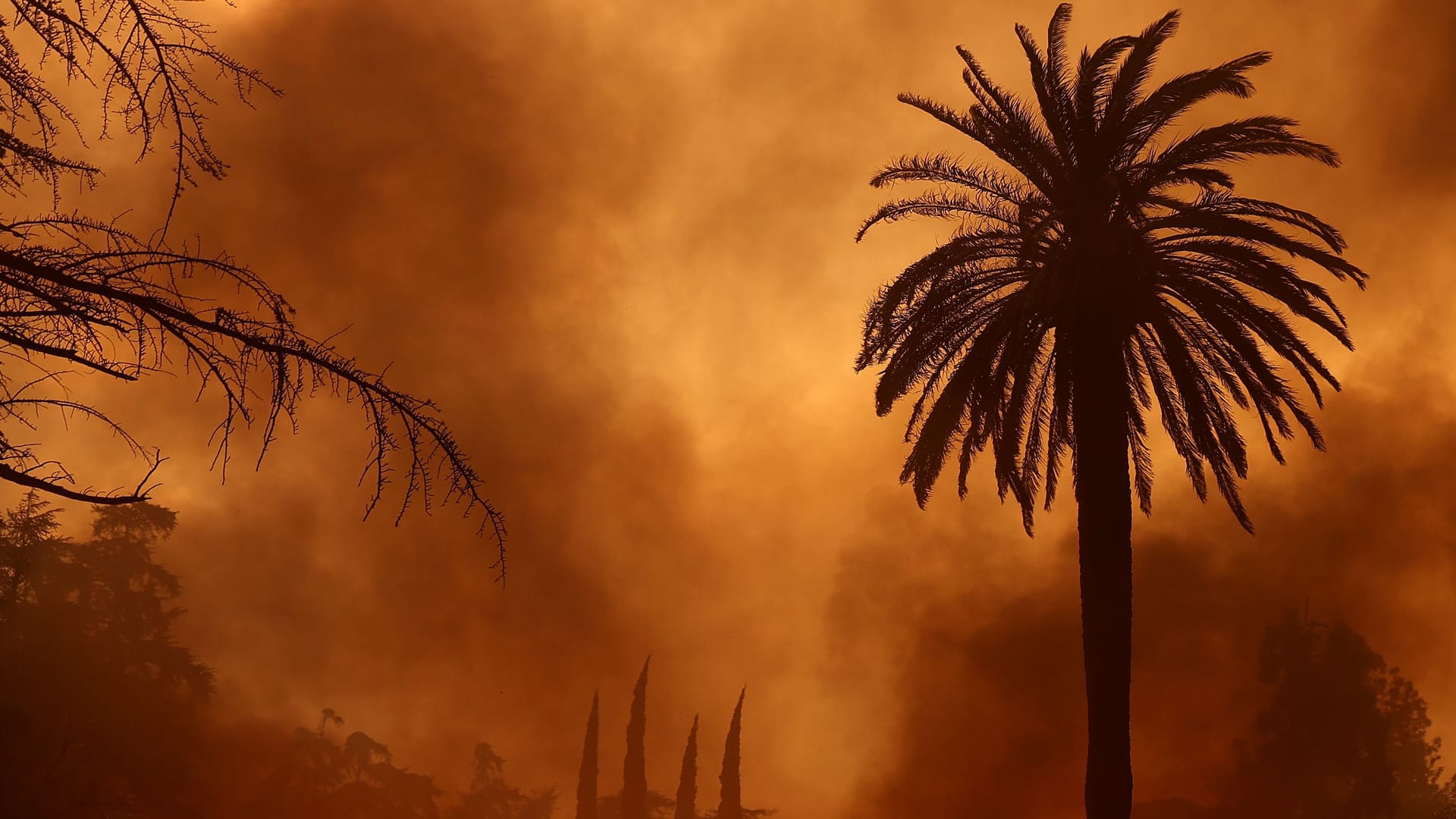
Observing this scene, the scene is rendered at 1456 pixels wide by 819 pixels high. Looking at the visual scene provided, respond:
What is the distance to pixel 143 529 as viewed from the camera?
44781mm

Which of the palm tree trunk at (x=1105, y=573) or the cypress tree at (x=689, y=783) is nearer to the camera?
the palm tree trunk at (x=1105, y=573)

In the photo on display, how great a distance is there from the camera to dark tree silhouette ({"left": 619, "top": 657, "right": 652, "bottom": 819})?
53.8 m

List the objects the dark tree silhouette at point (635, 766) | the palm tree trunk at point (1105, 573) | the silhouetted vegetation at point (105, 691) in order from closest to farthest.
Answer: the palm tree trunk at point (1105, 573), the silhouetted vegetation at point (105, 691), the dark tree silhouette at point (635, 766)

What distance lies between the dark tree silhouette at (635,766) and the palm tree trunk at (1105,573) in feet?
138

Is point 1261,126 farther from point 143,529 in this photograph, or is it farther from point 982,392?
point 143,529

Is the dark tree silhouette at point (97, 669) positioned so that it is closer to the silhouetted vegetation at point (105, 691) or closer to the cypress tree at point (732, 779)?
the silhouetted vegetation at point (105, 691)

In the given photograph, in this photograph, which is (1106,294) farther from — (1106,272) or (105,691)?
(105,691)

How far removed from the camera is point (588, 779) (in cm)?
5494

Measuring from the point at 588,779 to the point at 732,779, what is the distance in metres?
7.63

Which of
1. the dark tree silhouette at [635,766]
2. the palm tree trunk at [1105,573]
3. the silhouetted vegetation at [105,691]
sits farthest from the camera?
the dark tree silhouette at [635,766]

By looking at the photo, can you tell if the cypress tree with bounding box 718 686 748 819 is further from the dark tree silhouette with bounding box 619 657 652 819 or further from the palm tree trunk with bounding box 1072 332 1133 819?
the palm tree trunk with bounding box 1072 332 1133 819

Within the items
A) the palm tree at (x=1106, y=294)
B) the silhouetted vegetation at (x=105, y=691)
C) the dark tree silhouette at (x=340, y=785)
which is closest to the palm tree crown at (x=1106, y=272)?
the palm tree at (x=1106, y=294)

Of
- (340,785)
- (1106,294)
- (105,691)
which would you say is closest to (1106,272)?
(1106,294)

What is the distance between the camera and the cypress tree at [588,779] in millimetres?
54250
